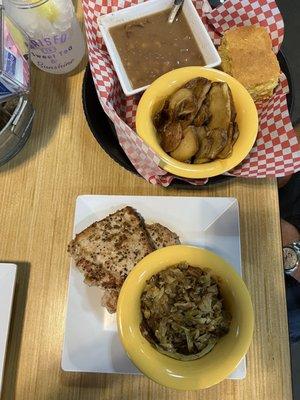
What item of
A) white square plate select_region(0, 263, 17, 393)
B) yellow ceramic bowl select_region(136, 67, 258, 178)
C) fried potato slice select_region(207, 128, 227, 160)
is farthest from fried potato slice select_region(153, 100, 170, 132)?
white square plate select_region(0, 263, 17, 393)

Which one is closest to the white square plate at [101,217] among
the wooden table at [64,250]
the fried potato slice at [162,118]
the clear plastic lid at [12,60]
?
the wooden table at [64,250]

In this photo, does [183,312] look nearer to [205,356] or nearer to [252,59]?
[205,356]

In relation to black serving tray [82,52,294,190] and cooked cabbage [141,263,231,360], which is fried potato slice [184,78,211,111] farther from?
cooked cabbage [141,263,231,360]

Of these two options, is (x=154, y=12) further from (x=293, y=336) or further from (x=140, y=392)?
(x=293, y=336)

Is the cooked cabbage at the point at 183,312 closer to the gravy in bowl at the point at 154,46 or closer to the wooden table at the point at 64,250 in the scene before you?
the wooden table at the point at 64,250

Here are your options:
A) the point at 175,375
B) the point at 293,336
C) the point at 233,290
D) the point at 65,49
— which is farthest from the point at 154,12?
the point at 293,336

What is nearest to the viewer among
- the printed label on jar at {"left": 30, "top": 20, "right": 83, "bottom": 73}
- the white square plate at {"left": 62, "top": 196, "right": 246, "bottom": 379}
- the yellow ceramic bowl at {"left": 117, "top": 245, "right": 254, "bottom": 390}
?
the yellow ceramic bowl at {"left": 117, "top": 245, "right": 254, "bottom": 390}
